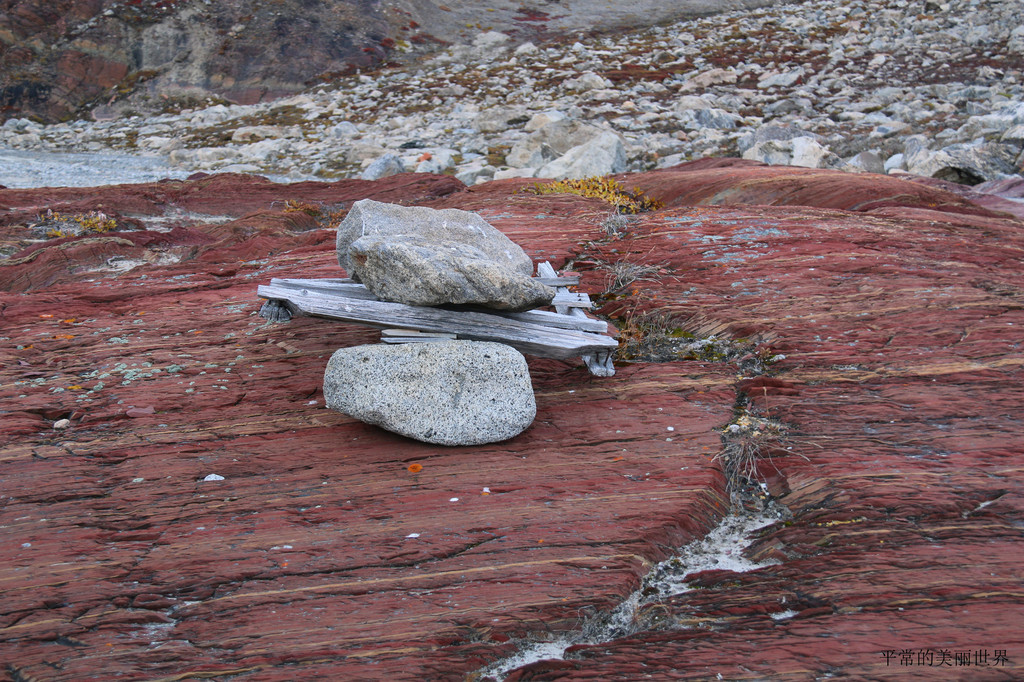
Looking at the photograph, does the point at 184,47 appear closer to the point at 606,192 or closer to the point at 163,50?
the point at 163,50

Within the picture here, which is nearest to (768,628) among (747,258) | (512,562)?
(512,562)

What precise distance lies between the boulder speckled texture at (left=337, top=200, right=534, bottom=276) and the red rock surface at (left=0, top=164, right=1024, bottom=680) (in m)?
1.01

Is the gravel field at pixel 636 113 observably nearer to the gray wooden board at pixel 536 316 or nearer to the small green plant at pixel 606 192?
the small green plant at pixel 606 192

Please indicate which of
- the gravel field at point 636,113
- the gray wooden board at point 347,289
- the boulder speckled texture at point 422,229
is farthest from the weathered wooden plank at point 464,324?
the gravel field at point 636,113

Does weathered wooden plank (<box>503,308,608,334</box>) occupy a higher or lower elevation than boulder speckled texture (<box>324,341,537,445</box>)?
higher

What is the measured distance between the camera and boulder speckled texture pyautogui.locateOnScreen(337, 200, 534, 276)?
5.46 metres

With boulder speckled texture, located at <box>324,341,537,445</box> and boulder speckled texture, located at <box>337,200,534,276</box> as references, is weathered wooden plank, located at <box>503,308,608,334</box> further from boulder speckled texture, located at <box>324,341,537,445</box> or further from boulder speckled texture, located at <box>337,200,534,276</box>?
boulder speckled texture, located at <box>324,341,537,445</box>

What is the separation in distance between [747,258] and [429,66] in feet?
66.1

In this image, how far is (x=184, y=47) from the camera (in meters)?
25.2

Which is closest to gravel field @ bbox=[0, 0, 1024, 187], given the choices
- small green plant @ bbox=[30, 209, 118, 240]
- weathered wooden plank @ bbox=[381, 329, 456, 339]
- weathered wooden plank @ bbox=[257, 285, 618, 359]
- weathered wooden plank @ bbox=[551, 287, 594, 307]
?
small green plant @ bbox=[30, 209, 118, 240]

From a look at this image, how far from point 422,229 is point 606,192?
19.7 feet

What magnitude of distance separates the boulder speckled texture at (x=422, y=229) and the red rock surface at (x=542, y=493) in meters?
1.01

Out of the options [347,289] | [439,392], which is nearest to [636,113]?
[347,289]

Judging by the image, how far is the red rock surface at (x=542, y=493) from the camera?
3.12 meters
